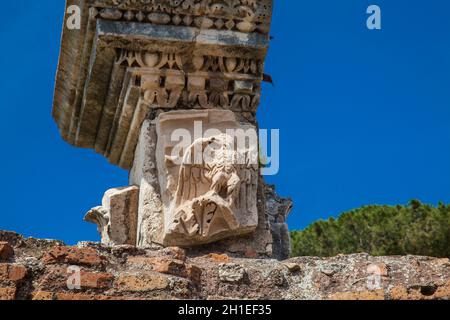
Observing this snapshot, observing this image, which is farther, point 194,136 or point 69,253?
point 194,136

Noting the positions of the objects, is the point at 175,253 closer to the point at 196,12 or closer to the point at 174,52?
the point at 174,52

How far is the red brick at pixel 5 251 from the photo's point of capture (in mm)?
4457

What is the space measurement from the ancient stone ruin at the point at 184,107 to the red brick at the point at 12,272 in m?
2.09

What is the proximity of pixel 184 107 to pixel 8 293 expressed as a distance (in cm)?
299

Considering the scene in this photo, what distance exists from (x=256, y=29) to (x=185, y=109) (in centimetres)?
81

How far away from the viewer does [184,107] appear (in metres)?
6.93

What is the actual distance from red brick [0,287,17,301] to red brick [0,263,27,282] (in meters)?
0.05

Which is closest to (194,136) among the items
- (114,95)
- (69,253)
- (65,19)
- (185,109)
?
(185,109)

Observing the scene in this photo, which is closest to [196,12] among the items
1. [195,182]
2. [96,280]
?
[195,182]
